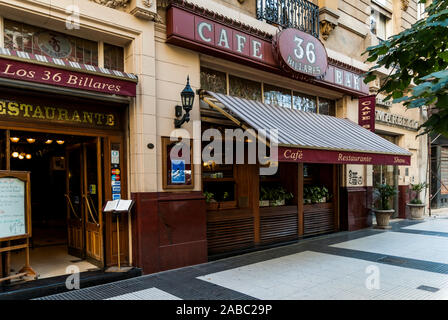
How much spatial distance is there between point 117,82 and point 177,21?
1928 millimetres

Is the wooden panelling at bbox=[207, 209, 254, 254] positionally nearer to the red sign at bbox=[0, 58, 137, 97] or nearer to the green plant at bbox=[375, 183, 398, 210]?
the red sign at bbox=[0, 58, 137, 97]

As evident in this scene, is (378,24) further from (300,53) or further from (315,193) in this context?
(315,193)

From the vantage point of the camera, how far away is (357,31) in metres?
12.2

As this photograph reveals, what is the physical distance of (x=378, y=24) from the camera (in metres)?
14.3

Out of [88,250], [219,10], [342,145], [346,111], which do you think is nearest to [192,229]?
[88,250]

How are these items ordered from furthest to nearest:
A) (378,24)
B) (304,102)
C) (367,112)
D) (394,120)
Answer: (378,24) < (394,120) < (367,112) < (304,102)

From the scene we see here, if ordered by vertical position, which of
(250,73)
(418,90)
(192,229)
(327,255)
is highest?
(250,73)

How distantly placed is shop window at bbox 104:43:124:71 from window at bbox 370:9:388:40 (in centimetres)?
1097

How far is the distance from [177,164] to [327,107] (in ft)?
21.8

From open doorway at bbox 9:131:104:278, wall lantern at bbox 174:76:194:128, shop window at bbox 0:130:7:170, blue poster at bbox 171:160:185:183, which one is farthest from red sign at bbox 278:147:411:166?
shop window at bbox 0:130:7:170

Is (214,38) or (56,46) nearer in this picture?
(56,46)

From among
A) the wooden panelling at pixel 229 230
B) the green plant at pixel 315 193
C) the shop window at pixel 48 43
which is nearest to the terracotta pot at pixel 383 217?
the green plant at pixel 315 193

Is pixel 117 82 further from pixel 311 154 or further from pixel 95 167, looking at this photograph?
pixel 311 154

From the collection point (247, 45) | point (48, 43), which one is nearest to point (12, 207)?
point (48, 43)
